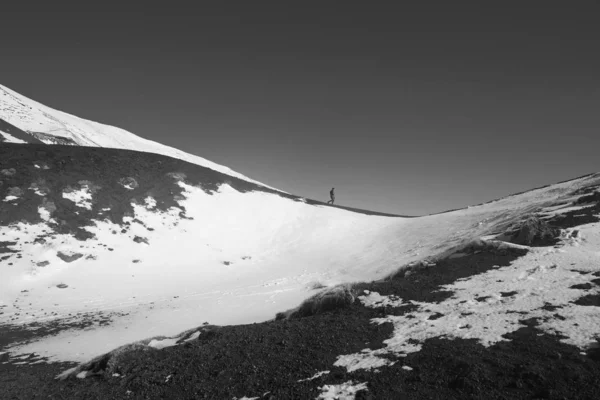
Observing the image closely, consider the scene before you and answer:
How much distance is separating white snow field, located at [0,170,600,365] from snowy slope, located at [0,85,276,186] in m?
60.9

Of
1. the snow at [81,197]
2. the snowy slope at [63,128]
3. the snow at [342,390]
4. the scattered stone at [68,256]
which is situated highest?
the snowy slope at [63,128]

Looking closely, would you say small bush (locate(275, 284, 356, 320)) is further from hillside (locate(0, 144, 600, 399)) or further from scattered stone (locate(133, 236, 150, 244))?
scattered stone (locate(133, 236, 150, 244))

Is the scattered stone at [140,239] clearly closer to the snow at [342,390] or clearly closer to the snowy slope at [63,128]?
the snow at [342,390]

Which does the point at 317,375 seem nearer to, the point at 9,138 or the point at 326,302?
the point at 326,302

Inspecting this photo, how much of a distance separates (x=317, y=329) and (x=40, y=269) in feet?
83.6

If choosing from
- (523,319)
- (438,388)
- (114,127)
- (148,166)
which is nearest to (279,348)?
(438,388)

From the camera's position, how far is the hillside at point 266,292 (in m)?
9.50

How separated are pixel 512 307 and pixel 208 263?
27914mm

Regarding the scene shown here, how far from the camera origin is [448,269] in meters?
18.5

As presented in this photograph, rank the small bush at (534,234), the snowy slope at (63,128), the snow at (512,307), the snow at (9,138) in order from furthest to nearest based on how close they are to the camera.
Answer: the snowy slope at (63,128)
the snow at (9,138)
the small bush at (534,234)
the snow at (512,307)

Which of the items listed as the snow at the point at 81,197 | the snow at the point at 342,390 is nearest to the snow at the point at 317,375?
the snow at the point at 342,390

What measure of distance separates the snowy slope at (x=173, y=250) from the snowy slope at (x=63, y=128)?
56.2 meters

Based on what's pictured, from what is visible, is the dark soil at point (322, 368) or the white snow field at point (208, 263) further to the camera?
the white snow field at point (208, 263)

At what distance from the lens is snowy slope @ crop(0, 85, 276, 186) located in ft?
267
